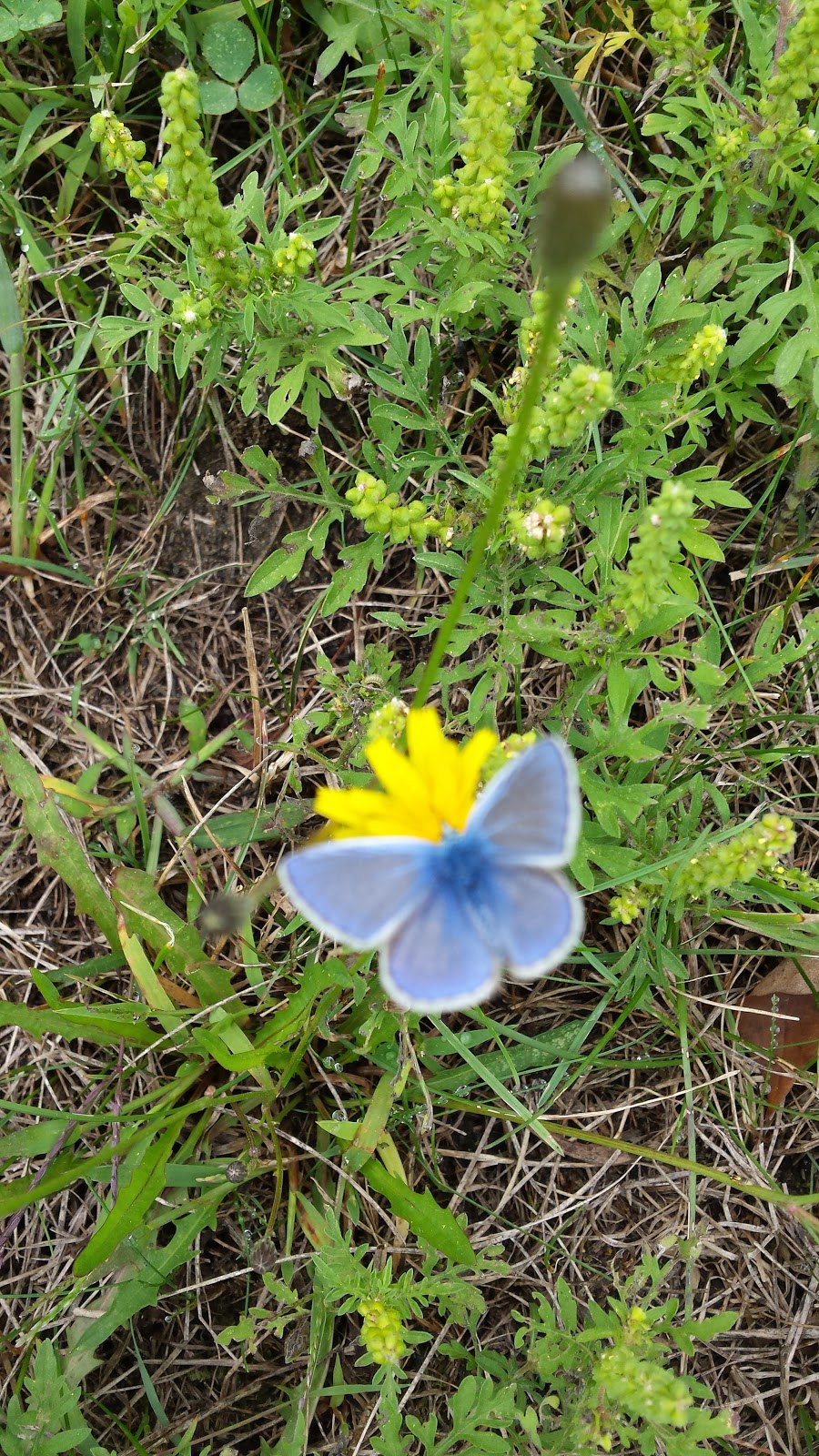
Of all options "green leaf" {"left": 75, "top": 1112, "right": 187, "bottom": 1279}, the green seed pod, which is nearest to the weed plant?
"green leaf" {"left": 75, "top": 1112, "right": 187, "bottom": 1279}

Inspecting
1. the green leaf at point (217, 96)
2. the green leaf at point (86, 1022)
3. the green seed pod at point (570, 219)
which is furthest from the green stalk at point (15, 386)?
the green seed pod at point (570, 219)

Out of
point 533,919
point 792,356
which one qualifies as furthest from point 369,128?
point 533,919

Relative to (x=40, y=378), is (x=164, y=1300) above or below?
below

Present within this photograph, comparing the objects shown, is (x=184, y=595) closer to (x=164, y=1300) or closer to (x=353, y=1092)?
(x=353, y=1092)

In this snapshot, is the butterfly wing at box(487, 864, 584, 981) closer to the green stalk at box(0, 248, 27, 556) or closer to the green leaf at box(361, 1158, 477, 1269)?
the green leaf at box(361, 1158, 477, 1269)

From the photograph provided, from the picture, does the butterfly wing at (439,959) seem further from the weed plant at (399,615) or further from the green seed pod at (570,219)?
the green seed pod at (570,219)

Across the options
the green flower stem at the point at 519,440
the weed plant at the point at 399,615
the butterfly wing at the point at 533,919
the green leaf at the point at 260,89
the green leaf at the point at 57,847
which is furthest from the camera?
the green leaf at the point at 260,89

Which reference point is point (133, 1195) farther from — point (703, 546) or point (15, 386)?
point (15, 386)

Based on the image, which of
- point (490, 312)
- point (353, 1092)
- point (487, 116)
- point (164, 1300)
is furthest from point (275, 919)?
point (487, 116)
